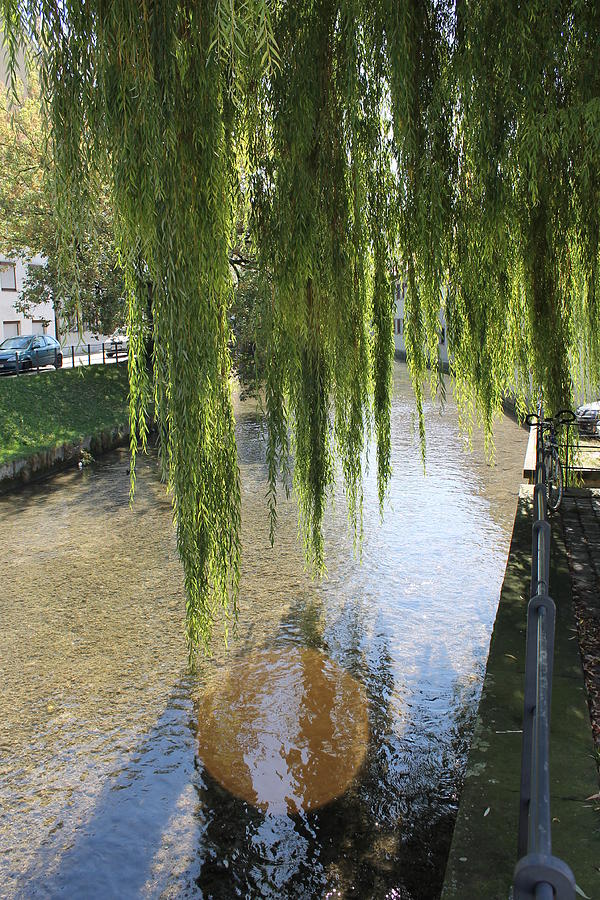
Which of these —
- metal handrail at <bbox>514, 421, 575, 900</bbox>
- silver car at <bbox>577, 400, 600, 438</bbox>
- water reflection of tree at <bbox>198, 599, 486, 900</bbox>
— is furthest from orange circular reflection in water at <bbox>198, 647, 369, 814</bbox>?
silver car at <bbox>577, 400, 600, 438</bbox>

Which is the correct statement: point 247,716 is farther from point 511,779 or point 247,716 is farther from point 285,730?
point 511,779

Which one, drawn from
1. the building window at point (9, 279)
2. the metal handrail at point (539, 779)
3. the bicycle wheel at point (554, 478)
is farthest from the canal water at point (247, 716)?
the building window at point (9, 279)

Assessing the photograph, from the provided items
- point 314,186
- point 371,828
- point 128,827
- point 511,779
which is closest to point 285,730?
point 371,828

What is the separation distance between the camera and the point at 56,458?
16984 mm

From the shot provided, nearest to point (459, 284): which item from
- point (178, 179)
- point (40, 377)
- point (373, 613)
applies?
point (178, 179)

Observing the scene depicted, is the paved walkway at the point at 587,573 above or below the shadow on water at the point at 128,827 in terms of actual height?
above

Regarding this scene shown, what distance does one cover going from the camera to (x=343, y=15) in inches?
175

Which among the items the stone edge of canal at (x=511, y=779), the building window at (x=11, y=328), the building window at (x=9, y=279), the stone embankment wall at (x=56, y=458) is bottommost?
the stone edge of canal at (x=511, y=779)

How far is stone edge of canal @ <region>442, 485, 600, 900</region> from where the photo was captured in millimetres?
2994

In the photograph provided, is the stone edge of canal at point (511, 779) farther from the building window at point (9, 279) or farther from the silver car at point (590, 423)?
the building window at point (9, 279)

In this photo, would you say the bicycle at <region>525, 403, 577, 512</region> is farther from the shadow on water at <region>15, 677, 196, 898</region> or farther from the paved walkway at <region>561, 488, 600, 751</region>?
the shadow on water at <region>15, 677, 196, 898</region>

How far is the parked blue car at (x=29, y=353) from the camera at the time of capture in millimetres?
26000

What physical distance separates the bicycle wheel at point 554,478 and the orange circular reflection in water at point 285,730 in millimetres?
3538

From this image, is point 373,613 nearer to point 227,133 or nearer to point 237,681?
point 237,681
